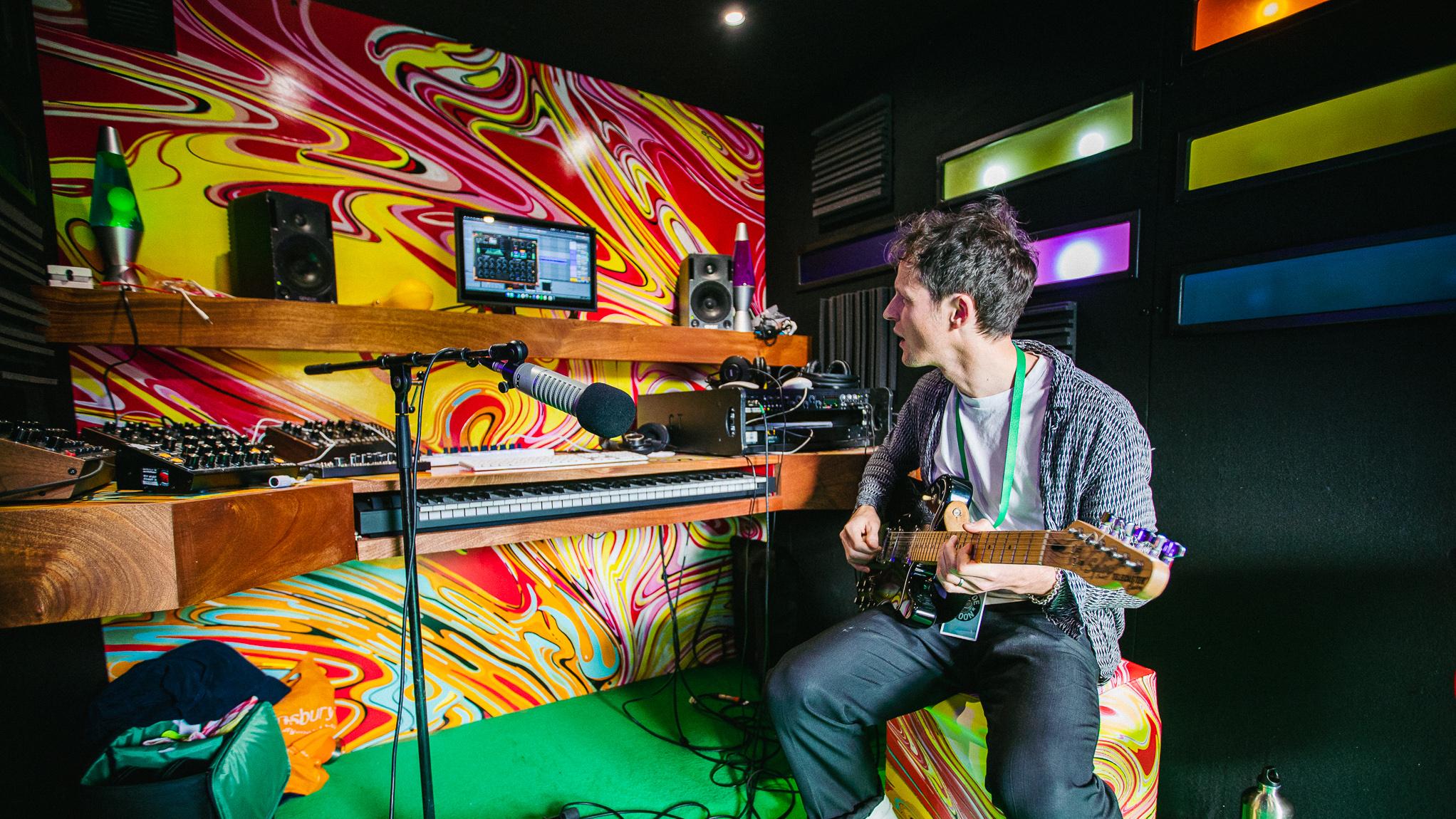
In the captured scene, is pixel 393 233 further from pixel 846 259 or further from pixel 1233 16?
pixel 1233 16

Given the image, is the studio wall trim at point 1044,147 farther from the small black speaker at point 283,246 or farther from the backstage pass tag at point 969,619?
the small black speaker at point 283,246

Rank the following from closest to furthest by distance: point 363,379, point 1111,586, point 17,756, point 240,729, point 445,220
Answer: point 1111,586 < point 17,756 < point 240,729 < point 363,379 < point 445,220

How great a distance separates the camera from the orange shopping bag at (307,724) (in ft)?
5.78

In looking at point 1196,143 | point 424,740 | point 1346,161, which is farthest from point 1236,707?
point 424,740

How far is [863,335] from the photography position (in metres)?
2.38

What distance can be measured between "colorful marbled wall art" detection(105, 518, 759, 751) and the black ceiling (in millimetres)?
1803

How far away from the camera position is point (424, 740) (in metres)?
1.13

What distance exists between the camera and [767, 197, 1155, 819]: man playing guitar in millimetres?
1115

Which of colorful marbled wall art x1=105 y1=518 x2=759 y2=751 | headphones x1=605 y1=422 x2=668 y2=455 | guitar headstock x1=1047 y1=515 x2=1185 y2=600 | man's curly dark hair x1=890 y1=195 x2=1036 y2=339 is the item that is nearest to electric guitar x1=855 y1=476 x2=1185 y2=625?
guitar headstock x1=1047 y1=515 x2=1185 y2=600

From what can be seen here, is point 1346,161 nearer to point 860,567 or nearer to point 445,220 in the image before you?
point 860,567

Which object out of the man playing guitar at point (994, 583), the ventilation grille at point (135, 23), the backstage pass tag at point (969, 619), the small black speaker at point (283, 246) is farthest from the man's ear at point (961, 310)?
the ventilation grille at point (135, 23)

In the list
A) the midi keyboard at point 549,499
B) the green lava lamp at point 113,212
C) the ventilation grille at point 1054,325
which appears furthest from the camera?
the ventilation grille at point 1054,325

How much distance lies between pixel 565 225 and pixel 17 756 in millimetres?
1833

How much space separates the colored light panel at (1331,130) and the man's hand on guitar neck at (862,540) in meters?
1.18
